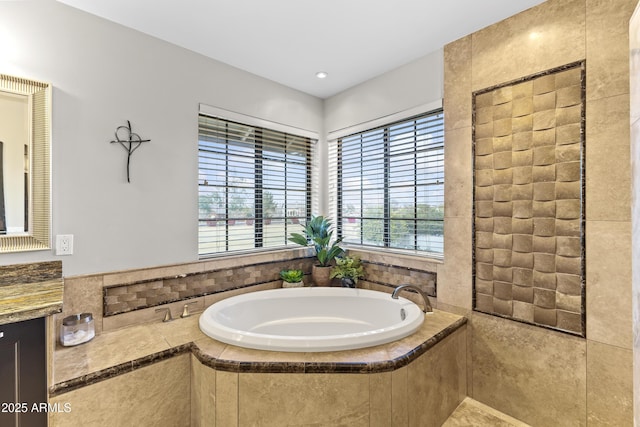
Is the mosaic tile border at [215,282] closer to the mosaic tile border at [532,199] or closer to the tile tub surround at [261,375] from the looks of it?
the tile tub surround at [261,375]

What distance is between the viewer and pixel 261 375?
60.4 inches

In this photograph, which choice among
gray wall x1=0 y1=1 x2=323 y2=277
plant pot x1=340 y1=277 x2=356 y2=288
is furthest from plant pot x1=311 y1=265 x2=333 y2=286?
gray wall x1=0 y1=1 x2=323 y2=277

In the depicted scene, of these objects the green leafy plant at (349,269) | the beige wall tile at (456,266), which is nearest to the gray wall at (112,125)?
the green leafy plant at (349,269)

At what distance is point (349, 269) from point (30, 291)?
216cm

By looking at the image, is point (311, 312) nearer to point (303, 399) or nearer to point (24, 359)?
point (303, 399)

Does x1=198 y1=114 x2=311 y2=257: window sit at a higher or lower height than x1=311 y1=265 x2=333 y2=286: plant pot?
higher

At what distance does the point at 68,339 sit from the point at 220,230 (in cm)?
117

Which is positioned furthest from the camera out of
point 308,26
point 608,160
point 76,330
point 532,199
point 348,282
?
point 348,282

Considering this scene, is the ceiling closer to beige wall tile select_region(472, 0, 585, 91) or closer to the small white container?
beige wall tile select_region(472, 0, 585, 91)

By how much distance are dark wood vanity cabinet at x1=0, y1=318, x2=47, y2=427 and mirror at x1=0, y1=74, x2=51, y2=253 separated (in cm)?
67

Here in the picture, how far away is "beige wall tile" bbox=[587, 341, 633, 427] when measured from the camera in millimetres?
1585

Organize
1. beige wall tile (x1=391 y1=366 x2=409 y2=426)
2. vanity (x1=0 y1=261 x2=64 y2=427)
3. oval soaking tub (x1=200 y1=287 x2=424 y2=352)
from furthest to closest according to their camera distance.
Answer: oval soaking tub (x1=200 y1=287 x2=424 y2=352) → beige wall tile (x1=391 y1=366 x2=409 y2=426) → vanity (x1=0 y1=261 x2=64 y2=427)

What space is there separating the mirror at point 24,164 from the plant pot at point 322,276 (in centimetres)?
195

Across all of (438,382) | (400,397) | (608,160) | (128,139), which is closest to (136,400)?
(400,397)
